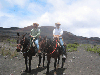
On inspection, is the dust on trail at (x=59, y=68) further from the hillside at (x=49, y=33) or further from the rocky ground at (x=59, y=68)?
the hillside at (x=49, y=33)

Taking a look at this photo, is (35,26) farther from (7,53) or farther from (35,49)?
(7,53)

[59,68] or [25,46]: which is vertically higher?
[25,46]

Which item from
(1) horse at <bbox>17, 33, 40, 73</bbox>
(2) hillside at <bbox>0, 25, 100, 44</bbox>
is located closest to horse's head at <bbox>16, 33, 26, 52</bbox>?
(1) horse at <bbox>17, 33, 40, 73</bbox>

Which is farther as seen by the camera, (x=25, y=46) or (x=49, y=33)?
(x=49, y=33)

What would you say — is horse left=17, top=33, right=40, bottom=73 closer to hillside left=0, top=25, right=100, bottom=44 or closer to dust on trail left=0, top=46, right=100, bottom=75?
dust on trail left=0, top=46, right=100, bottom=75

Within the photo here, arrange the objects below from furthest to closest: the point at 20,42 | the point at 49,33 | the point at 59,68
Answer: the point at 49,33 < the point at 59,68 < the point at 20,42

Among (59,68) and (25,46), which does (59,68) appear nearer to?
(59,68)

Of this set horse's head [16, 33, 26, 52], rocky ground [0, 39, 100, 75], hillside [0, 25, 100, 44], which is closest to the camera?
horse's head [16, 33, 26, 52]

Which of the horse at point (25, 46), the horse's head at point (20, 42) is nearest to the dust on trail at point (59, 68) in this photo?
the horse at point (25, 46)

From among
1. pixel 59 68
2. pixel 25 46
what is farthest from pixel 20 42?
pixel 59 68

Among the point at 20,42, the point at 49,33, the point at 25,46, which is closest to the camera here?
the point at 20,42

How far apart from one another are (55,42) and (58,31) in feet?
5.15

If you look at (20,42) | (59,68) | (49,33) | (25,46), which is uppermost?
(49,33)

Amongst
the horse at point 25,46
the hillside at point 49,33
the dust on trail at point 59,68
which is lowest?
the dust on trail at point 59,68
